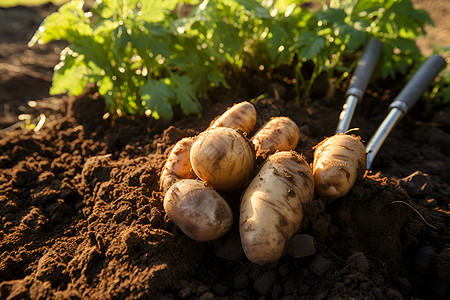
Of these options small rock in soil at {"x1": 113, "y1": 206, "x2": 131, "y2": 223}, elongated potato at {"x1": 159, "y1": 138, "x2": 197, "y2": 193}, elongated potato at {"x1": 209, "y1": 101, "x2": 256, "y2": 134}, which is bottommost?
small rock in soil at {"x1": 113, "y1": 206, "x2": 131, "y2": 223}

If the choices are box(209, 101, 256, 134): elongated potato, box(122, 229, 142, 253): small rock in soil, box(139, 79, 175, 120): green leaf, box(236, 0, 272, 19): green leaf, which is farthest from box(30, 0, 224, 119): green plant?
box(122, 229, 142, 253): small rock in soil

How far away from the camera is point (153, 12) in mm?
2963

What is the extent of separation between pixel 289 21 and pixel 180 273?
252 cm

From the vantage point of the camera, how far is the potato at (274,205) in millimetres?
1682

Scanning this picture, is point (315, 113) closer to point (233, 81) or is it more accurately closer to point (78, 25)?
point (233, 81)

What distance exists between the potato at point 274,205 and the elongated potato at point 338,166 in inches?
3.5

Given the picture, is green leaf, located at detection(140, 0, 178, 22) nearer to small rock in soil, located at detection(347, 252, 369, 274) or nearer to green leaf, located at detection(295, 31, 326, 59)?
green leaf, located at detection(295, 31, 326, 59)

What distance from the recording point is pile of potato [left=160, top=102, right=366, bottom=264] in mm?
1724

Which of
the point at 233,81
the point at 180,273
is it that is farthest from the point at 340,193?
the point at 233,81

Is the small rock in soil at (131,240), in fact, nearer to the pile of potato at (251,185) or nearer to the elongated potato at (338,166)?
the pile of potato at (251,185)

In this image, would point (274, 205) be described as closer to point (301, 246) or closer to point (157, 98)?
point (301, 246)

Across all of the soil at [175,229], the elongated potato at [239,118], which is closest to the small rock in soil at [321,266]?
the soil at [175,229]

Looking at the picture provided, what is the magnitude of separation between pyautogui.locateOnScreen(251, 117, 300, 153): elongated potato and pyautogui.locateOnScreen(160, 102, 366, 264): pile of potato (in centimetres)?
7

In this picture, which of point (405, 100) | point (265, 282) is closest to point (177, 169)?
point (265, 282)
